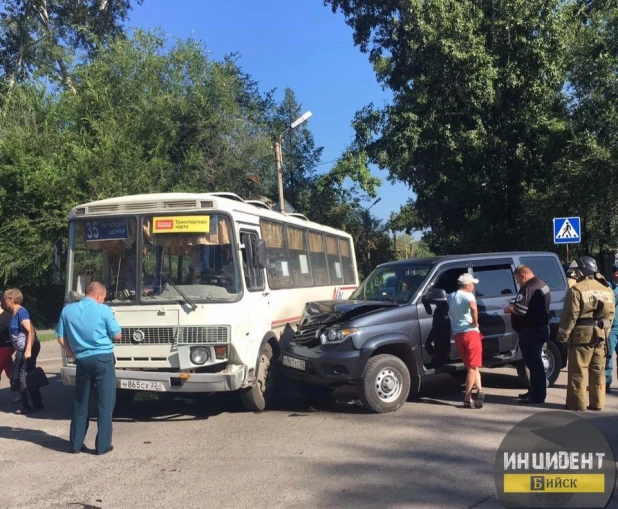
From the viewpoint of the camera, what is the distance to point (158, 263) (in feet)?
26.2

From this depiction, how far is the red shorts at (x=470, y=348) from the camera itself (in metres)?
7.99

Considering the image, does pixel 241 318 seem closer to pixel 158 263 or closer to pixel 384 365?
pixel 158 263

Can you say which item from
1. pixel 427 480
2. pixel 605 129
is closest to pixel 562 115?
pixel 605 129

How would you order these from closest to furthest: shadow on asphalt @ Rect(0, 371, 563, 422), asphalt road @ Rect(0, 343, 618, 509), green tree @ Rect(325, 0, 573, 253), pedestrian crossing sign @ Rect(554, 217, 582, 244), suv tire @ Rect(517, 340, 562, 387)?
asphalt road @ Rect(0, 343, 618, 509) < shadow on asphalt @ Rect(0, 371, 563, 422) < suv tire @ Rect(517, 340, 562, 387) < pedestrian crossing sign @ Rect(554, 217, 582, 244) < green tree @ Rect(325, 0, 573, 253)

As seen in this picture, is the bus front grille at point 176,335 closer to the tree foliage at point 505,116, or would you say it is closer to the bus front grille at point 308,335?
the bus front grille at point 308,335

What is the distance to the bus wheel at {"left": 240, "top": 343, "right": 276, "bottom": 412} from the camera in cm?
838

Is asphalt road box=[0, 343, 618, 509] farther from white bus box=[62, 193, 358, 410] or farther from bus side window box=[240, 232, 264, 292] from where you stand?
bus side window box=[240, 232, 264, 292]

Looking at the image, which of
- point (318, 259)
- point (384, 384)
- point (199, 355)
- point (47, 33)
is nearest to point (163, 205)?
point (199, 355)

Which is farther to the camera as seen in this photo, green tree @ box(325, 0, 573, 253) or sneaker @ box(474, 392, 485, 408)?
green tree @ box(325, 0, 573, 253)

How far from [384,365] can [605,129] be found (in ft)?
47.2

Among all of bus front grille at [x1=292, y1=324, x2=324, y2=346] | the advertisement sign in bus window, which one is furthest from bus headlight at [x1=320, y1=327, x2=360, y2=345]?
the advertisement sign in bus window

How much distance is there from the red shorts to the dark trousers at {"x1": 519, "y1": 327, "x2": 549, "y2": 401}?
78 cm

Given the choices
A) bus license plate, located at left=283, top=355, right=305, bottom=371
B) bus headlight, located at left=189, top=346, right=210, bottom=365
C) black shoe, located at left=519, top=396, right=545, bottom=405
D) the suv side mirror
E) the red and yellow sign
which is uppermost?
the red and yellow sign

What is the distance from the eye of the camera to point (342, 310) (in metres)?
8.36
